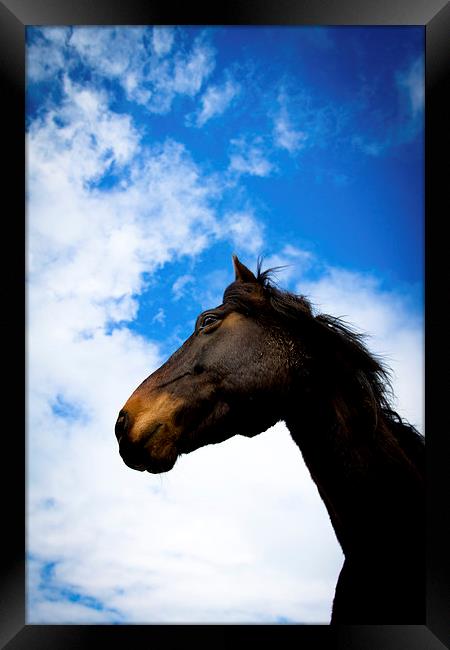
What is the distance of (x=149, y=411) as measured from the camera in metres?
2.35

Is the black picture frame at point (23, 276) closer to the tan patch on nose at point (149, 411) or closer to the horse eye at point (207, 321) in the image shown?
the tan patch on nose at point (149, 411)

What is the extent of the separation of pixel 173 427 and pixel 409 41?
2.65 meters

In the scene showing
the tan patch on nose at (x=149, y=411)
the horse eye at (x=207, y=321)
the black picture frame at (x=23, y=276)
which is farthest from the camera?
the black picture frame at (x=23, y=276)

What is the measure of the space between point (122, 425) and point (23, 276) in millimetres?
1183

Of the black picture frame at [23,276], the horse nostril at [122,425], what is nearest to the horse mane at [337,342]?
the black picture frame at [23,276]

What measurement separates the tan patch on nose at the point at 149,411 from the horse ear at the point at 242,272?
67cm

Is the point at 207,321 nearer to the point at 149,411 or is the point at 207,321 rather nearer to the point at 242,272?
the point at 242,272

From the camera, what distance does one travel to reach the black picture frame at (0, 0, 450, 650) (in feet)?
9.02

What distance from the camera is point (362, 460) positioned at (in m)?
2.35

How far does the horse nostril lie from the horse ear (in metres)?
0.85

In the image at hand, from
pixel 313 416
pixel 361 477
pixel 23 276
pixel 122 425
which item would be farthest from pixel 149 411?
pixel 23 276

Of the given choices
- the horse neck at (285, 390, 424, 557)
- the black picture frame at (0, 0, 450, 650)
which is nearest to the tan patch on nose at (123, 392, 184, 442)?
the horse neck at (285, 390, 424, 557)

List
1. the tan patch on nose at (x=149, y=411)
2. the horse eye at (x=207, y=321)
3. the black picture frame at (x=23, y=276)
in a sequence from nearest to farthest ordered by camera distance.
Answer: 1. the tan patch on nose at (x=149, y=411)
2. the horse eye at (x=207, y=321)
3. the black picture frame at (x=23, y=276)

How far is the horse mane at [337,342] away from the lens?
2432mm
